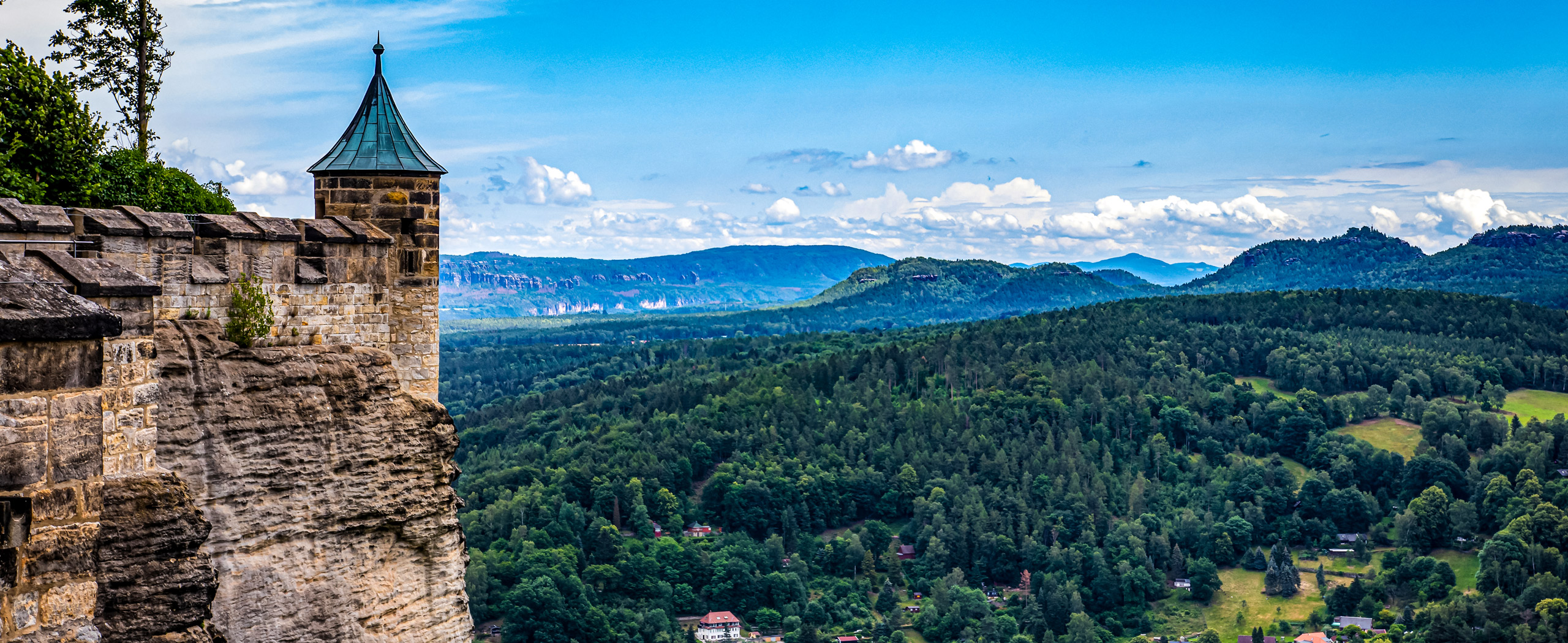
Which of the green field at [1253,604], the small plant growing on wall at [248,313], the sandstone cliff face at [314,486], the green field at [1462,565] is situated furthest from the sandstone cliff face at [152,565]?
the green field at [1462,565]

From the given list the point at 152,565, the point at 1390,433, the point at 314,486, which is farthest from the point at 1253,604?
the point at 152,565

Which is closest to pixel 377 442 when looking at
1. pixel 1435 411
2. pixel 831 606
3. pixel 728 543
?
pixel 831 606

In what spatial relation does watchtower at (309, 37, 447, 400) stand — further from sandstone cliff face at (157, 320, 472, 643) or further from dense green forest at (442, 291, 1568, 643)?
dense green forest at (442, 291, 1568, 643)

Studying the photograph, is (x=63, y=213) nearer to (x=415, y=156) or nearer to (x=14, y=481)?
(x=14, y=481)

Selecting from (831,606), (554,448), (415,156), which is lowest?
(831,606)

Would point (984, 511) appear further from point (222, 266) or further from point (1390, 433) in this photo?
→ point (222, 266)
